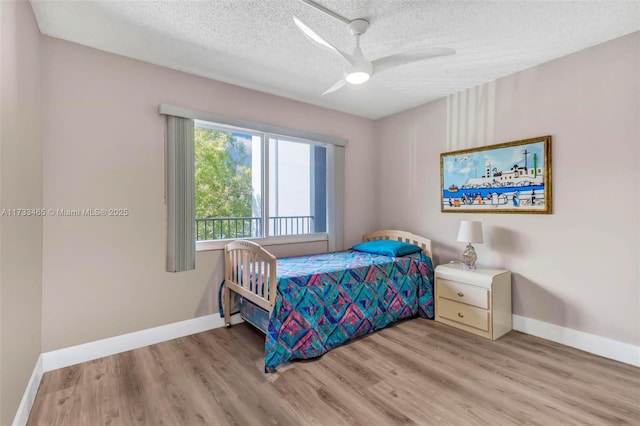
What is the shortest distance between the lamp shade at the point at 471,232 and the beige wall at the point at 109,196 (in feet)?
8.09

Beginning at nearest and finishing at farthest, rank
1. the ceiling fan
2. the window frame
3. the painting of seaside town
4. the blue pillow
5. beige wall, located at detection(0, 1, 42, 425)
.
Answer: beige wall, located at detection(0, 1, 42, 425) < the ceiling fan < the painting of seaside town < the window frame < the blue pillow

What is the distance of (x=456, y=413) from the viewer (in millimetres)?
1770

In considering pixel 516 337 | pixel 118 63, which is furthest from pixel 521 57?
pixel 118 63

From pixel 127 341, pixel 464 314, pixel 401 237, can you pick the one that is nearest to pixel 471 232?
pixel 464 314

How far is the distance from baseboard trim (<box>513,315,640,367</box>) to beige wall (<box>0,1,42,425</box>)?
146 inches

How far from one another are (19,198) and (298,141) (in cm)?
265

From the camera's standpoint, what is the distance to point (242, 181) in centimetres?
348

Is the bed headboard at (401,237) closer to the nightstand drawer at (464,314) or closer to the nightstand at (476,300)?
the nightstand at (476,300)

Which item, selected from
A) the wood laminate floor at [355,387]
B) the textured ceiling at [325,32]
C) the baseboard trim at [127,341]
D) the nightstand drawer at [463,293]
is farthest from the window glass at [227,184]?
Result: the nightstand drawer at [463,293]

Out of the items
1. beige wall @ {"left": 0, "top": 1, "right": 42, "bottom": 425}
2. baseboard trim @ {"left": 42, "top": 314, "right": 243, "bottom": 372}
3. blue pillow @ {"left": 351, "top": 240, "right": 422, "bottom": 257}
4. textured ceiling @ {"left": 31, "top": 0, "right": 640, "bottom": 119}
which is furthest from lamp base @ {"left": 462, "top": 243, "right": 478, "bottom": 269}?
beige wall @ {"left": 0, "top": 1, "right": 42, "bottom": 425}

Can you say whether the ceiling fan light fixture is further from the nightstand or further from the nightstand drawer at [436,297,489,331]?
the nightstand drawer at [436,297,489,331]

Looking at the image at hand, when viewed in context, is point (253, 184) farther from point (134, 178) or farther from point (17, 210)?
point (17, 210)

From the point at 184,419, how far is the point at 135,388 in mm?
550

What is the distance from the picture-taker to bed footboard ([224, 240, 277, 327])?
235 cm
